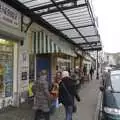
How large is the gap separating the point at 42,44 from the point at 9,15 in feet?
9.27

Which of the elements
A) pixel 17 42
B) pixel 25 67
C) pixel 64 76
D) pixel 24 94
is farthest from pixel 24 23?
pixel 64 76

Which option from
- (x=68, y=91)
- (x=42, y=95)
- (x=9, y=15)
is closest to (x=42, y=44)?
(x=9, y=15)

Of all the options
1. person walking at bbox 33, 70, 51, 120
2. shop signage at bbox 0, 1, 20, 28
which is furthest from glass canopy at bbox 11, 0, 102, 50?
person walking at bbox 33, 70, 51, 120

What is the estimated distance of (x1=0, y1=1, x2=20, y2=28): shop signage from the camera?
10.1 m

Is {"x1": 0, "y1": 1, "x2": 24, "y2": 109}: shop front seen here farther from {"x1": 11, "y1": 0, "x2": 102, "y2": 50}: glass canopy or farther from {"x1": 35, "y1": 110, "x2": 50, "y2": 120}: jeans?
{"x1": 35, "y1": 110, "x2": 50, "y2": 120}: jeans

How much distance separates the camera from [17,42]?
1173 cm

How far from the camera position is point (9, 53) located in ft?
37.7

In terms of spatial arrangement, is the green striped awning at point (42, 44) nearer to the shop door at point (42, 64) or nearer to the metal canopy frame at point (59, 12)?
the metal canopy frame at point (59, 12)

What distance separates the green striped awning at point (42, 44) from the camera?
42.3 feet

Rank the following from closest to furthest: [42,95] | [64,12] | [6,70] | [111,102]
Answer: [111,102] → [42,95] → [6,70] → [64,12]

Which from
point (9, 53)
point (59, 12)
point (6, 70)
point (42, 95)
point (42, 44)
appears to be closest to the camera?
point (42, 95)

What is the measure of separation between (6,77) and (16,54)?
42.2 inches

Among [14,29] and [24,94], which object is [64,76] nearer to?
[14,29]

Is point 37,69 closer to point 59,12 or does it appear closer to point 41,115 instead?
point 59,12
